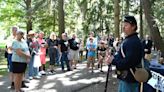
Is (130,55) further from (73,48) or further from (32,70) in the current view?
(73,48)

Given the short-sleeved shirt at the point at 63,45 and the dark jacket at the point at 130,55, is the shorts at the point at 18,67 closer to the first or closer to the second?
the dark jacket at the point at 130,55

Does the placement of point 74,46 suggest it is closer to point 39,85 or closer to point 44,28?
point 39,85

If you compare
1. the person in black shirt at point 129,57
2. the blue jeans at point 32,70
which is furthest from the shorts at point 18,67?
the person in black shirt at point 129,57

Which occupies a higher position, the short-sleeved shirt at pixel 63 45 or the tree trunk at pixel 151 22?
the tree trunk at pixel 151 22

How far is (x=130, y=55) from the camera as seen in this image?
573 centimetres

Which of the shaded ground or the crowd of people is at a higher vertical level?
the crowd of people

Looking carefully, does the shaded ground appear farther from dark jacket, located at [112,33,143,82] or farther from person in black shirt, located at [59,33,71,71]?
dark jacket, located at [112,33,143,82]

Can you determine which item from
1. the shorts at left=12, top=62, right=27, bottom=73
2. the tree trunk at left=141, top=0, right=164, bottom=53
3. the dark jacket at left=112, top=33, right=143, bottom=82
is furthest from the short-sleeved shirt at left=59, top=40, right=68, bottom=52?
the dark jacket at left=112, top=33, right=143, bottom=82

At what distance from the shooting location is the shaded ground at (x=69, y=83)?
12.5 meters

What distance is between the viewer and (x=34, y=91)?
39.4 feet

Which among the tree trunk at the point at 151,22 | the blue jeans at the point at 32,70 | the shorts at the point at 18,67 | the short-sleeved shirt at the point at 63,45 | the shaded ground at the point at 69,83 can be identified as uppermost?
the tree trunk at the point at 151,22

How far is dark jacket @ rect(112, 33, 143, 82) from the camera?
18.8ft

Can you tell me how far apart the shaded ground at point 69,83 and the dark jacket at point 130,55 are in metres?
6.56

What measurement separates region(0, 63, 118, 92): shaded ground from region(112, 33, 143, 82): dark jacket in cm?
656
